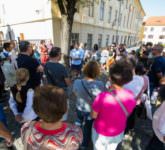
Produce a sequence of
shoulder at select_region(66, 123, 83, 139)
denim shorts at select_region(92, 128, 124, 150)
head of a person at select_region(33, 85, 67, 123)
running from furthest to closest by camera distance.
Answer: denim shorts at select_region(92, 128, 124, 150) → shoulder at select_region(66, 123, 83, 139) → head of a person at select_region(33, 85, 67, 123)

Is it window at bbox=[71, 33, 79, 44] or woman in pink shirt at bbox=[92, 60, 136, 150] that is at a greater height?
window at bbox=[71, 33, 79, 44]

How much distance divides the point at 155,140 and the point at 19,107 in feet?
7.01

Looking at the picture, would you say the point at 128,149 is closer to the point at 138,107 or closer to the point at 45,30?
the point at 138,107

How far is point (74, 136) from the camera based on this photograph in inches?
46.3

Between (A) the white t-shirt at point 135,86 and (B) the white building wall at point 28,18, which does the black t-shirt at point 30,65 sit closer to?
(A) the white t-shirt at point 135,86

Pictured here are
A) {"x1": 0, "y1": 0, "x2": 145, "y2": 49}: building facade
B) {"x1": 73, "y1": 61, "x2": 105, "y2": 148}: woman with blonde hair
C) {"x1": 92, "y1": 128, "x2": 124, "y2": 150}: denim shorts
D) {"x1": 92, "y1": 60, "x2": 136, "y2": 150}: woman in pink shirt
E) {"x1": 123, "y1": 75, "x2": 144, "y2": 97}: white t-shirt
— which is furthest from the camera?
{"x1": 0, "y1": 0, "x2": 145, "y2": 49}: building facade

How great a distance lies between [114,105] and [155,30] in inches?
2627

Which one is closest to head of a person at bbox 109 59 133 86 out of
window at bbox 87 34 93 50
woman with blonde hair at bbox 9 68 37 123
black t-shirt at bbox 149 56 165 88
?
woman with blonde hair at bbox 9 68 37 123

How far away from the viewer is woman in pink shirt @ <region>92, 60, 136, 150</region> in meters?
1.58

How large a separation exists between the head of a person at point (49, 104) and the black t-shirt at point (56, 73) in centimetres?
162

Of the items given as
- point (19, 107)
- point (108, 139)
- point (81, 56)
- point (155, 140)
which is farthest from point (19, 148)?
point (81, 56)

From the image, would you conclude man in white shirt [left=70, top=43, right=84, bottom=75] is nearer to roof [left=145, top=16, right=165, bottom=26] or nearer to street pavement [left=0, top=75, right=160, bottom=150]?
street pavement [left=0, top=75, right=160, bottom=150]

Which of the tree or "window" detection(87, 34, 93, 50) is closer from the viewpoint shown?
the tree

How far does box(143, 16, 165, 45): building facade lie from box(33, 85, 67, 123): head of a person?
6362cm
